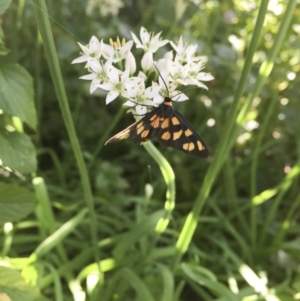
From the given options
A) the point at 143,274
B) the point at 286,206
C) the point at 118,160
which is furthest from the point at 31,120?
the point at 286,206

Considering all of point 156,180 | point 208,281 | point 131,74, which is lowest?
point 208,281

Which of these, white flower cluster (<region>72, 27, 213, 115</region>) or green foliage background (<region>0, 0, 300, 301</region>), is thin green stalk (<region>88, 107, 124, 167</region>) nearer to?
green foliage background (<region>0, 0, 300, 301</region>)

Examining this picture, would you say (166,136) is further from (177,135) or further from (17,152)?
(17,152)

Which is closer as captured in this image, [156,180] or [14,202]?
[14,202]

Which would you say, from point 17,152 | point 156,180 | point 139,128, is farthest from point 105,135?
point 139,128

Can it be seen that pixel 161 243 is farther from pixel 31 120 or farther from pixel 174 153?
pixel 31 120

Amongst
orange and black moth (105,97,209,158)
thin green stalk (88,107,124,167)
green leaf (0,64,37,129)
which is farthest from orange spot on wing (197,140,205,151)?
thin green stalk (88,107,124,167)

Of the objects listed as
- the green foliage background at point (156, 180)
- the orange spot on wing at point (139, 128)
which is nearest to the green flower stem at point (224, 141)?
the green foliage background at point (156, 180)

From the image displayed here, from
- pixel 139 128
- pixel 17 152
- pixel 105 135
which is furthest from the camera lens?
pixel 105 135

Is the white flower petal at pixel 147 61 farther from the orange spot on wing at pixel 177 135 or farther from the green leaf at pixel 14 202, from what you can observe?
the green leaf at pixel 14 202
